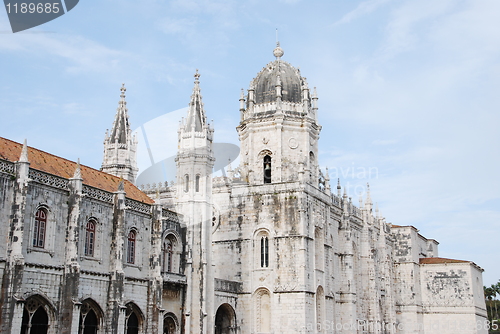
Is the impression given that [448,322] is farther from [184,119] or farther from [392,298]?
[184,119]

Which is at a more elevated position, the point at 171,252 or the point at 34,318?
the point at 171,252

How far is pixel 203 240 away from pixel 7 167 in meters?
13.3

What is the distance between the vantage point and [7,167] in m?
24.9

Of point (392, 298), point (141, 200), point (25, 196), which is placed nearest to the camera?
point (25, 196)

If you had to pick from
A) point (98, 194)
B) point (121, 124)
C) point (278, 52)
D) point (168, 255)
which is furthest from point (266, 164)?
point (98, 194)

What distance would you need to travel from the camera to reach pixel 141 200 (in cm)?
3394

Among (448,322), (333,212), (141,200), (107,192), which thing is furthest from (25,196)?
(448,322)

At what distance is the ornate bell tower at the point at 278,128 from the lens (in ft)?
140

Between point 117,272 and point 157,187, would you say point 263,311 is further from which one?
point 117,272

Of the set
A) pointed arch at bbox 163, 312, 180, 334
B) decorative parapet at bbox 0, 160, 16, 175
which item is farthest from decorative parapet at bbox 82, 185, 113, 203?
pointed arch at bbox 163, 312, 180, 334

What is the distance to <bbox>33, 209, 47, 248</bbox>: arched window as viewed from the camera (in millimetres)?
25875

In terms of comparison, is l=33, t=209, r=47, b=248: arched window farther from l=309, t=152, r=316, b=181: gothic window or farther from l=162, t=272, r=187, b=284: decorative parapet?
l=309, t=152, r=316, b=181: gothic window

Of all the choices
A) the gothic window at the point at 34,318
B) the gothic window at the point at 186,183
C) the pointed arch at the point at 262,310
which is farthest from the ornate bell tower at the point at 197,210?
the gothic window at the point at 34,318

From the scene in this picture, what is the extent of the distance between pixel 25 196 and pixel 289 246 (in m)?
19.6
